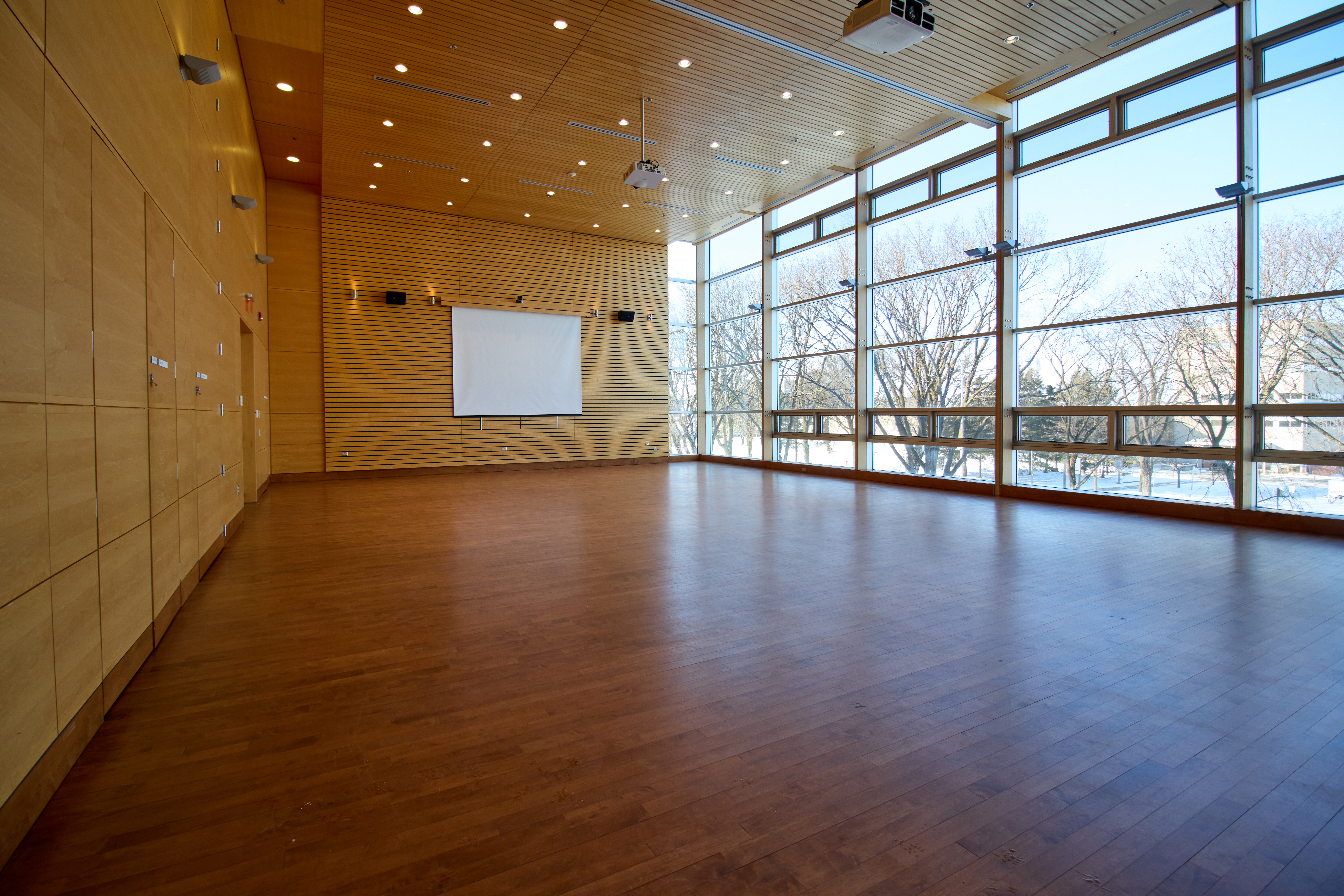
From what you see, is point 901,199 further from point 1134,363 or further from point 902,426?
point 1134,363

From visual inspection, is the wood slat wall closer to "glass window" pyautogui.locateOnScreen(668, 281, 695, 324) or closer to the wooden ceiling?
"glass window" pyautogui.locateOnScreen(668, 281, 695, 324)

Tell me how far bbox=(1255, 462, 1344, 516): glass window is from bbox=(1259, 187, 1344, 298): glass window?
178 cm

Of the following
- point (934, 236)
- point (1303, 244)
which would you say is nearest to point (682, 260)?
point (934, 236)

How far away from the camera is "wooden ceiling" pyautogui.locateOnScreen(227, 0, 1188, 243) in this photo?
6570 millimetres

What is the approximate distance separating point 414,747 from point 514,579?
7.48 ft

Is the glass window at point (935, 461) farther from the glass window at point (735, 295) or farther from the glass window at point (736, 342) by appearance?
A: the glass window at point (735, 295)

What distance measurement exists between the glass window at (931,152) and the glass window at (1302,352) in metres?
4.44

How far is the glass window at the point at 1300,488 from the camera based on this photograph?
6.11m

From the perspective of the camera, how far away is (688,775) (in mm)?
2043

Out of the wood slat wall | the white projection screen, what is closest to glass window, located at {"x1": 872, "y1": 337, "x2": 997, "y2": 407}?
the wood slat wall

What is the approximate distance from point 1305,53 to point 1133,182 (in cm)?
171

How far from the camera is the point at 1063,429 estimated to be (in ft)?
27.4

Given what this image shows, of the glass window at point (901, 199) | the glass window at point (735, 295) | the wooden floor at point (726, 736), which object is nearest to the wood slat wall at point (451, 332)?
the glass window at point (735, 295)

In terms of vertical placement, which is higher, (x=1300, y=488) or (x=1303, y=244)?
(x=1303, y=244)
